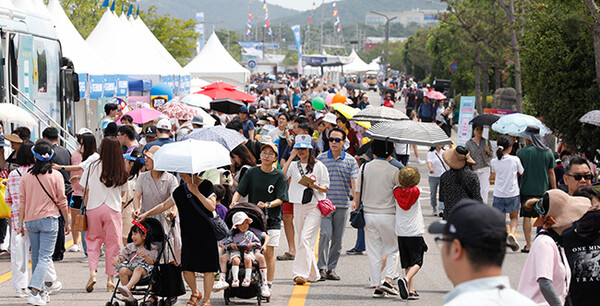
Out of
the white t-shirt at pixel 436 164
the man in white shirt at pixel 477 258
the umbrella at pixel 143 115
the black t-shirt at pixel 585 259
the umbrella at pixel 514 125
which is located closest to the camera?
the man in white shirt at pixel 477 258

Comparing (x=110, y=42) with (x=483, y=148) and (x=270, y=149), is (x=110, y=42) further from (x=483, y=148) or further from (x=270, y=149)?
(x=270, y=149)

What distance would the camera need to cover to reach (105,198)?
9.47 m

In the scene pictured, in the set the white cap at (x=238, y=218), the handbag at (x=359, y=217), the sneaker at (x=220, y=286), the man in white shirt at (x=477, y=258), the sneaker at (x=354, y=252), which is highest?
the man in white shirt at (x=477, y=258)

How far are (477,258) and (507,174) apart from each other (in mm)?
10349

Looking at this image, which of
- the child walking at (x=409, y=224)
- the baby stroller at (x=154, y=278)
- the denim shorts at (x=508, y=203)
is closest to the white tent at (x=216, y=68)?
the denim shorts at (x=508, y=203)

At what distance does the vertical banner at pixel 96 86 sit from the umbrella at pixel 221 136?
10498 millimetres

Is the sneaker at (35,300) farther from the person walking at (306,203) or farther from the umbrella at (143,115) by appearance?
the umbrella at (143,115)

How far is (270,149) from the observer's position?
1026 centimetres

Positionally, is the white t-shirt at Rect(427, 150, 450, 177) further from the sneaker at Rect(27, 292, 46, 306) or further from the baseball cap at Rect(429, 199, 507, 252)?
the baseball cap at Rect(429, 199, 507, 252)

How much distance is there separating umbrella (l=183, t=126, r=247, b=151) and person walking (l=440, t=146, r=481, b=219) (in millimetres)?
3160

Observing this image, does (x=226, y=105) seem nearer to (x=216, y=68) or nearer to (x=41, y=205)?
(x=41, y=205)

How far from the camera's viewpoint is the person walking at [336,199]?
10.8 m

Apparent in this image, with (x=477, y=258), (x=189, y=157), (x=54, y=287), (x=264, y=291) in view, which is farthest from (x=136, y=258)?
(x=477, y=258)

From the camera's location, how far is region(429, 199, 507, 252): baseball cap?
3117mm
